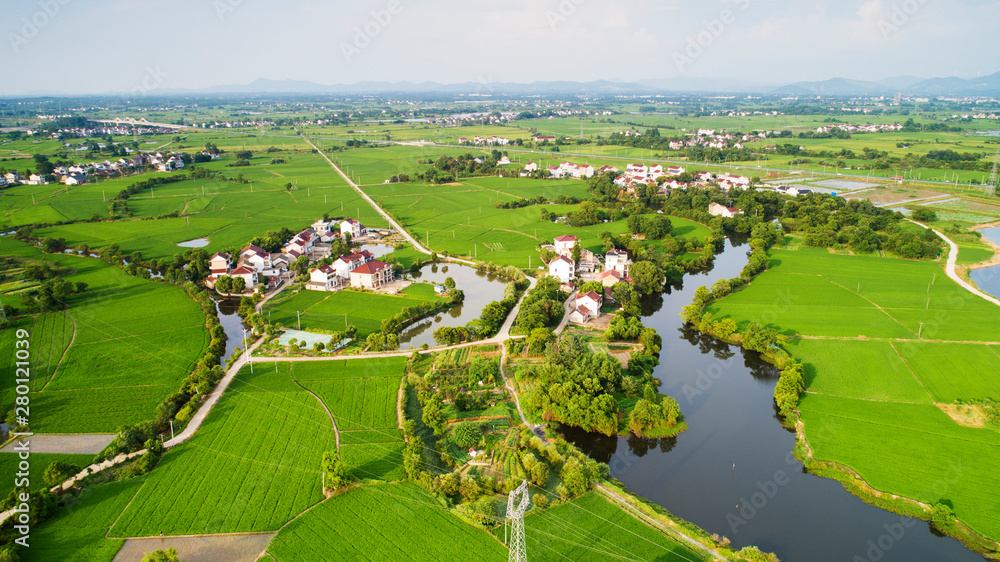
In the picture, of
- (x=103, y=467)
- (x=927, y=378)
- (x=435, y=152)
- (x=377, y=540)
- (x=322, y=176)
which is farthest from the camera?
(x=435, y=152)

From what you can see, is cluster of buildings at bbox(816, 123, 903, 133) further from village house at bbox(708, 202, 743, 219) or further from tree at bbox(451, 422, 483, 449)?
tree at bbox(451, 422, 483, 449)

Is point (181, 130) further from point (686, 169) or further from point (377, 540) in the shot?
point (377, 540)

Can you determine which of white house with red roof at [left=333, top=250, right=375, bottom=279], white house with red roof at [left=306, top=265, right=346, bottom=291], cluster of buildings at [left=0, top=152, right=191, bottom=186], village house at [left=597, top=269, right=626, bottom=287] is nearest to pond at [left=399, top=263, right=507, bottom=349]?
white house with red roof at [left=333, top=250, right=375, bottom=279]

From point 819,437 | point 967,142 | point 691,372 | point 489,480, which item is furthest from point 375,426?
point 967,142

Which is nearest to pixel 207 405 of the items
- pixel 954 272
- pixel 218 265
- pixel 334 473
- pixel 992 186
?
pixel 334 473

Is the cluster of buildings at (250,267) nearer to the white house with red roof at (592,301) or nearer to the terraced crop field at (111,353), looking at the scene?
the terraced crop field at (111,353)

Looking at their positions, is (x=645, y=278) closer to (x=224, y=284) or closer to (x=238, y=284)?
(x=238, y=284)
